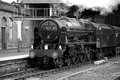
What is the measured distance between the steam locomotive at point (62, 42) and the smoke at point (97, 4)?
3721 millimetres

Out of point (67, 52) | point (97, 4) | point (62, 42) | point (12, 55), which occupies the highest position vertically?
point (97, 4)

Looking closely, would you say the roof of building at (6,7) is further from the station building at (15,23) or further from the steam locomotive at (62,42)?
the steam locomotive at (62,42)

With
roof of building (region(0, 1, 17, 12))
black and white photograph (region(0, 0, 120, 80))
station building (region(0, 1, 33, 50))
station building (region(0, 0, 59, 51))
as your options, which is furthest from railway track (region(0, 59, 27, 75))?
roof of building (region(0, 1, 17, 12))

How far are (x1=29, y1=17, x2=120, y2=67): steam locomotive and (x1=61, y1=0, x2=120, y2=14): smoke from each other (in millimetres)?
3721

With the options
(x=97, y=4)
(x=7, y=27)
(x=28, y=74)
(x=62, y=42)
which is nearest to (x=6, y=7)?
(x=7, y=27)

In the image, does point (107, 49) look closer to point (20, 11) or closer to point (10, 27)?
point (10, 27)

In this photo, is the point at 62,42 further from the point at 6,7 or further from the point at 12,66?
the point at 6,7

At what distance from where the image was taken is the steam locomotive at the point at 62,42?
510 inches

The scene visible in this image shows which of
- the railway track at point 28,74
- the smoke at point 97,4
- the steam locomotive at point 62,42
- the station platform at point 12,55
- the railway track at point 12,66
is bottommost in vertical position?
the railway track at point 28,74

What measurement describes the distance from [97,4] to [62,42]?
863cm

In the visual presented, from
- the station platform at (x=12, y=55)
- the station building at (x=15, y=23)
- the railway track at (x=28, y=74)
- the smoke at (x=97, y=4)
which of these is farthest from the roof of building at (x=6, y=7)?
the railway track at (x=28, y=74)

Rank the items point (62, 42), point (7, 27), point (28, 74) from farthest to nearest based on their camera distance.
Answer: point (7, 27), point (62, 42), point (28, 74)

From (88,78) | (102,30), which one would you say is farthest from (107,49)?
(88,78)

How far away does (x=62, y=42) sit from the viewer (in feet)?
42.5
